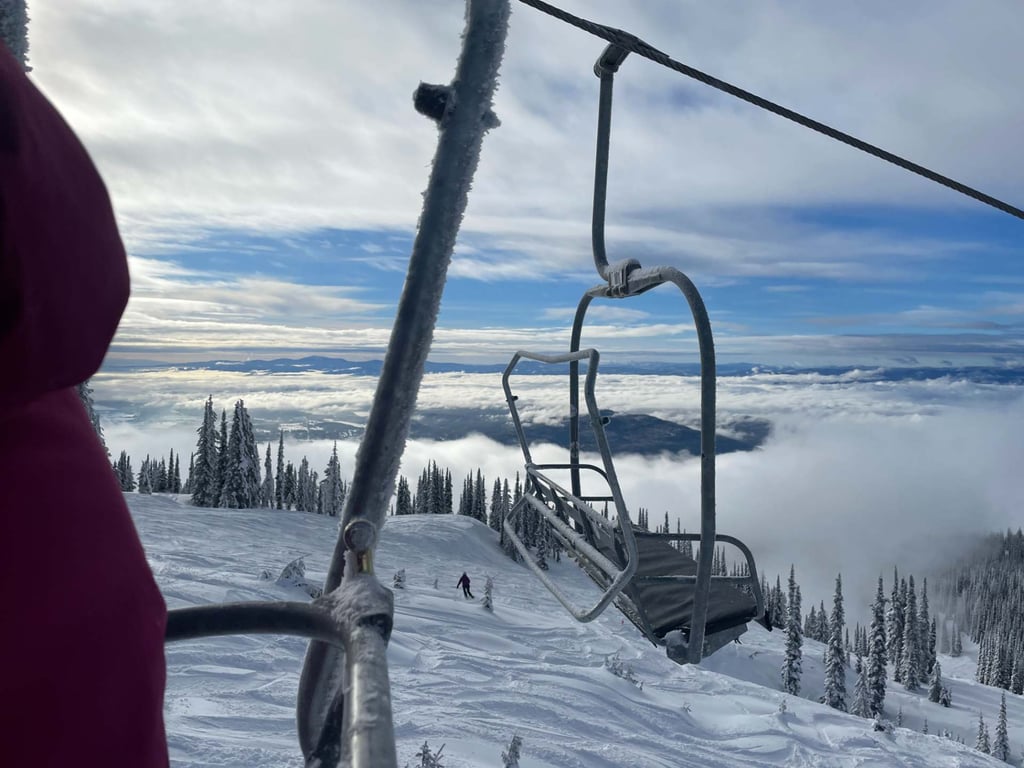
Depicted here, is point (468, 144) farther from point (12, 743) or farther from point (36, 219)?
point (12, 743)

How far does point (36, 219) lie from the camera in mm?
589

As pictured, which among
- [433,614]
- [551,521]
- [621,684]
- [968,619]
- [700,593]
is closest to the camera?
[700,593]

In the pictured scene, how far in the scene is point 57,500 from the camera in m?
0.71

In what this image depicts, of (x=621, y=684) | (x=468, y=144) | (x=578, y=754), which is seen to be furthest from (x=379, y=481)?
(x=621, y=684)

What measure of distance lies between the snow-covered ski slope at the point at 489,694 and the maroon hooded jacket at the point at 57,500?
6.61 m

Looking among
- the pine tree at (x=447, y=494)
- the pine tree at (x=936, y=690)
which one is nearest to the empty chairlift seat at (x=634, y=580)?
the pine tree at (x=447, y=494)

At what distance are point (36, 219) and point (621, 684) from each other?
51.9ft

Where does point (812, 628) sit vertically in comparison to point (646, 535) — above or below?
below

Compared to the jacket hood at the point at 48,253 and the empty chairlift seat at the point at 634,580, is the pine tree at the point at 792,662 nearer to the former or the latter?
the empty chairlift seat at the point at 634,580

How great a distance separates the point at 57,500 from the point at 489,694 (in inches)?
455

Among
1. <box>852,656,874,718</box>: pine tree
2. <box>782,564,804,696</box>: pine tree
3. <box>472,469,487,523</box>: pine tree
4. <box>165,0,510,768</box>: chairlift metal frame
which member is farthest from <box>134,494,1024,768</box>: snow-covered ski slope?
<box>472,469,487,523</box>: pine tree

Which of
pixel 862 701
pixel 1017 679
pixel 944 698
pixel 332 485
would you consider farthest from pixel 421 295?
pixel 1017 679

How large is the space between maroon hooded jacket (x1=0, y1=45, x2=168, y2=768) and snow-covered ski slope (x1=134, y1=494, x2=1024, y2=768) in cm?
661

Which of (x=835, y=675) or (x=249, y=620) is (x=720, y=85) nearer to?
(x=249, y=620)
